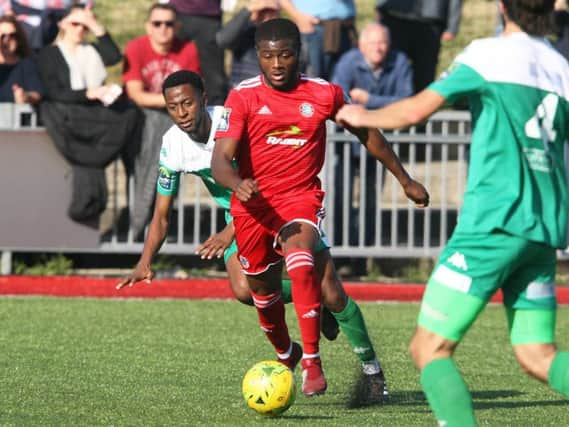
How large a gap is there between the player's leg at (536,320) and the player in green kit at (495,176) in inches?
2.5

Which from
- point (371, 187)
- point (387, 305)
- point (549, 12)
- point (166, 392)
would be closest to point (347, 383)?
point (166, 392)

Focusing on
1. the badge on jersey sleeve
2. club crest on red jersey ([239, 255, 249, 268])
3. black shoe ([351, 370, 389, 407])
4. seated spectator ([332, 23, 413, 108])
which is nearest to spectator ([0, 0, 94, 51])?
seated spectator ([332, 23, 413, 108])

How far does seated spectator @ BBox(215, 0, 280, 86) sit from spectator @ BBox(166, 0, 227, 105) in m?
0.19

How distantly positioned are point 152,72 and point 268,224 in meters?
6.18

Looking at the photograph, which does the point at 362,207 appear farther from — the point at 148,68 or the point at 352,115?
the point at 352,115

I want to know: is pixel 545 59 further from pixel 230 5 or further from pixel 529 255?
pixel 230 5

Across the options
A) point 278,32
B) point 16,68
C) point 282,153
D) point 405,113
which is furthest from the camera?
point 16,68

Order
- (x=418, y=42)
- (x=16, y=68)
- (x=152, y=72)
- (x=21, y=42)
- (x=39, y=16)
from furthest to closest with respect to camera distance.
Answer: (x=418, y=42) < (x=39, y=16) < (x=21, y=42) < (x=16, y=68) < (x=152, y=72)

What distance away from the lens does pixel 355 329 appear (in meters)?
8.19

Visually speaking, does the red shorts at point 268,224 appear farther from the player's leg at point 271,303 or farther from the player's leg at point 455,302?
the player's leg at point 455,302

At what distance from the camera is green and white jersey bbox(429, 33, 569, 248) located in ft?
18.6

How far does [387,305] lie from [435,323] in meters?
7.36

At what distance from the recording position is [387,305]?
13102mm

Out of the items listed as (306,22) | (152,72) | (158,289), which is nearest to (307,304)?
(158,289)
